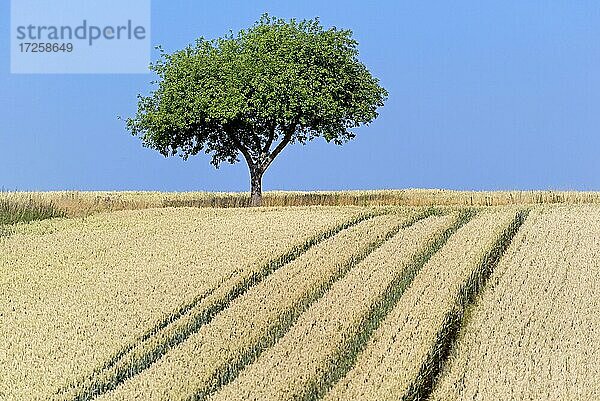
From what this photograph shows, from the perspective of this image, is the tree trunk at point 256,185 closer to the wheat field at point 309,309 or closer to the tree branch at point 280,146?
the tree branch at point 280,146

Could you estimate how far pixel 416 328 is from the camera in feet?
40.1

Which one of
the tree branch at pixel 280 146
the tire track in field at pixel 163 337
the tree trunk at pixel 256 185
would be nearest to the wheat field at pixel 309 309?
the tire track in field at pixel 163 337

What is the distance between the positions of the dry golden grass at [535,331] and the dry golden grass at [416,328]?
372mm

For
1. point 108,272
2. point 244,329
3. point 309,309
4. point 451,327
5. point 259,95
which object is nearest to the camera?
point 451,327

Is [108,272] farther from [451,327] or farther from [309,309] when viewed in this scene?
[451,327]

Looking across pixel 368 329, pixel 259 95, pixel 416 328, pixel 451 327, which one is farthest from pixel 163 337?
pixel 259 95

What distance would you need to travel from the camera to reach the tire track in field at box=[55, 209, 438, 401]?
11.1m

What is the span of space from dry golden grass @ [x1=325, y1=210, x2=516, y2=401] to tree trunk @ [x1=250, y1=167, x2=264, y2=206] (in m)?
12.1

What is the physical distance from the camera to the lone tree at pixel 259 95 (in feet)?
92.6

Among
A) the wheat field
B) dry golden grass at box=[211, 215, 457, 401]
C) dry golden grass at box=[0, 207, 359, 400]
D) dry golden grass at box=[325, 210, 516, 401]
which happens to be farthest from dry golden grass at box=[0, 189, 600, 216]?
dry golden grass at box=[211, 215, 457, 401]

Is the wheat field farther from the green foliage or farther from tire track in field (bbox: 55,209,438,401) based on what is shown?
the green foliage

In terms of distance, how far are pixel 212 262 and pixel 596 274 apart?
760 cm

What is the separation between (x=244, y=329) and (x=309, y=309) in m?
1.33

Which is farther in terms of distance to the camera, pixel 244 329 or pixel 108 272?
pixel 108 272
